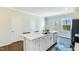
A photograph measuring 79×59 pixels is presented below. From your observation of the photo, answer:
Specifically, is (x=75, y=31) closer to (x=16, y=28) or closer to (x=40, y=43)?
(x=40, y=43)

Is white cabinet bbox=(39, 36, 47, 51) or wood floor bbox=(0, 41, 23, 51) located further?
white cabinet bbox=(39, 36, 47, 51)

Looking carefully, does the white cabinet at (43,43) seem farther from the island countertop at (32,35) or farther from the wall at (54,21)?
the wall at (54,21)

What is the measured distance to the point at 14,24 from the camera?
0.93m

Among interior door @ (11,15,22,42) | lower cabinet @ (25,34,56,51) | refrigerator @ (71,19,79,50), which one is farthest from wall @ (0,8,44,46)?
refrigerator @ (71,19,79,50)

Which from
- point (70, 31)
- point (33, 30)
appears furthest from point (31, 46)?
point (70, 31)

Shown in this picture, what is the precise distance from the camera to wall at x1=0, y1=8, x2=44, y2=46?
33.4 inches

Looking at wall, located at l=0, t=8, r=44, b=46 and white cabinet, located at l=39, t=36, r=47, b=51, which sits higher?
wall, located at l=0, t=8, r=44, b=46

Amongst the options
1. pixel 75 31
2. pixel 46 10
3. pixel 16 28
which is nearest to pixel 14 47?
pixel 16 28

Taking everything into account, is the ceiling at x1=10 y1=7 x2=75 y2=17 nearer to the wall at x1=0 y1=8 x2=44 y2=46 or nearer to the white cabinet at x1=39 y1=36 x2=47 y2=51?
the wall at x1=0 y1=8 x2=44 y2=46

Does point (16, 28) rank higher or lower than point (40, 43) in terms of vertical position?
higher

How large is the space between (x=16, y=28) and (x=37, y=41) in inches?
11.9

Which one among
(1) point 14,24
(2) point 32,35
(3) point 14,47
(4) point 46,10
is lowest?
(3) point 14,47

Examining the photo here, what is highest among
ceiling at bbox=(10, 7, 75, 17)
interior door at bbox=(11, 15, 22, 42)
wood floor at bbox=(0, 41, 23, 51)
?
ceiling at bbox=(10, 7, 75, 17)
